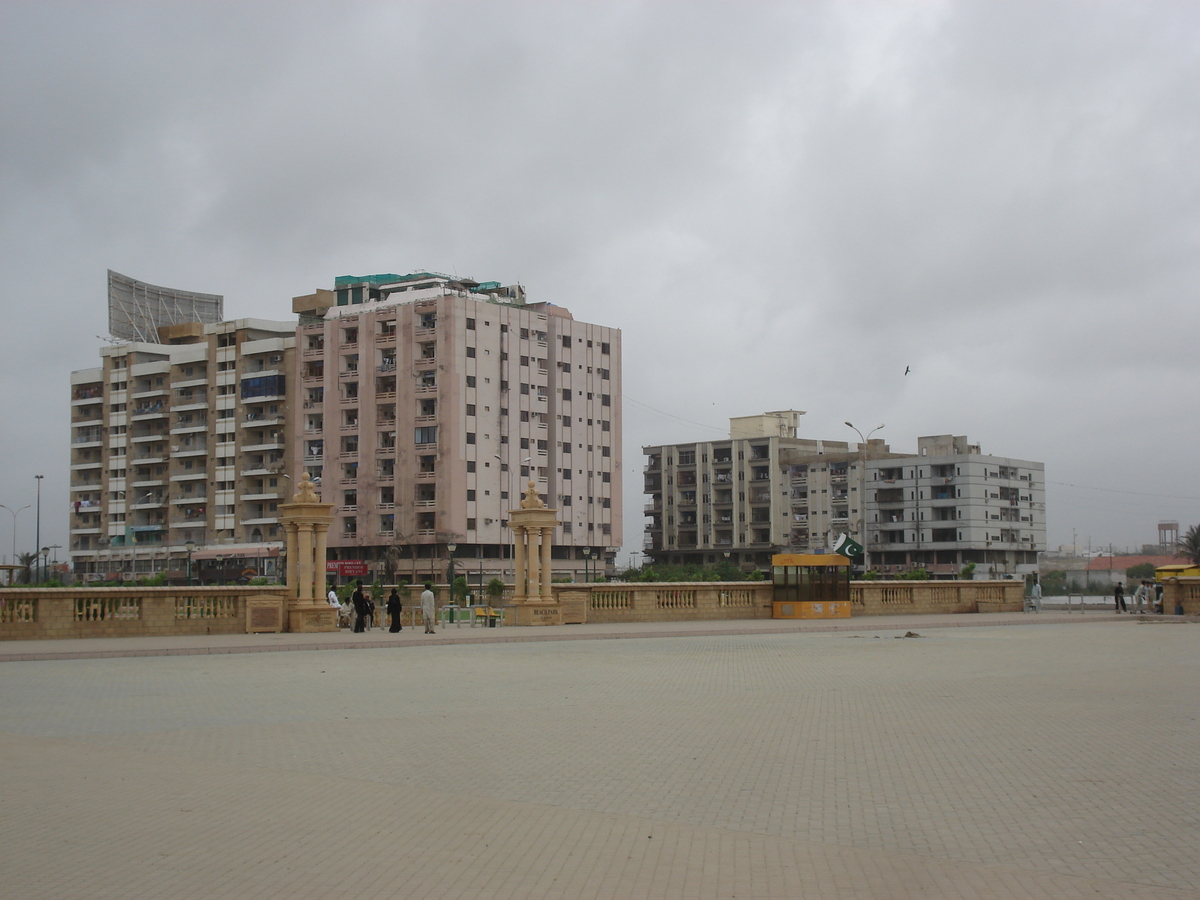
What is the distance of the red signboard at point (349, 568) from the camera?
81875 mm

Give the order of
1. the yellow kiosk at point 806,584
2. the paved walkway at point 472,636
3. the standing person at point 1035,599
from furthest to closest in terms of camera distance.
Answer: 1. the standing person at point 1035,599
2. the yellow kiosk at point 806,584
3. the paved walkway at point 472,636

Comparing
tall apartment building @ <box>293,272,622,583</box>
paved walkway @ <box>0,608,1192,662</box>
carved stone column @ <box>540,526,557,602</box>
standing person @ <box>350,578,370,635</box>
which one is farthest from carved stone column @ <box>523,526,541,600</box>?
tall apartment building @ <box>293,272,622,583</box>

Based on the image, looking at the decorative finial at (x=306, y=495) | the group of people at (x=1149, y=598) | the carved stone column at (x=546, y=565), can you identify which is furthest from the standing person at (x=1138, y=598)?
the decorative finial at (x=306, y=495)

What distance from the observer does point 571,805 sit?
314 inches

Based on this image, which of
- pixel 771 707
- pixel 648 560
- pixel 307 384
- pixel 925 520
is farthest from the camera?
pixel 648 560

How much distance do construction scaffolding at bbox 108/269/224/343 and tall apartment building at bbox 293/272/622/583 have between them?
1843cm

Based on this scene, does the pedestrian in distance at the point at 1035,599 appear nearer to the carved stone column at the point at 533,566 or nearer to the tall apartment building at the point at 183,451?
the carved stone column at the point at 533,566

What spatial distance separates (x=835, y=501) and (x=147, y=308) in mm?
63108

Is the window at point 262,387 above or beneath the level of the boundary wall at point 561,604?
above

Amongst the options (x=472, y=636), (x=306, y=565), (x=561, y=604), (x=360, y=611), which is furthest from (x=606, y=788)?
(x=561, y=604)

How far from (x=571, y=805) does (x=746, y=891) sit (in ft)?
7.55

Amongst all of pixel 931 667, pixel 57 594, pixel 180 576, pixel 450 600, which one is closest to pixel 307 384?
pixel 180 576

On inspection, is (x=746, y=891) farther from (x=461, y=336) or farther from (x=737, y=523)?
(x=737, y=523)

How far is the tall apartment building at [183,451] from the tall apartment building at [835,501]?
39.7 metres
